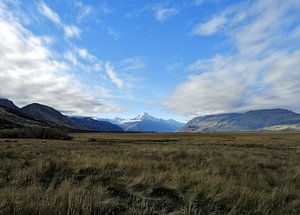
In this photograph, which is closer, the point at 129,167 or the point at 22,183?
the point at 22,183

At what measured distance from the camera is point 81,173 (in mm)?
9602

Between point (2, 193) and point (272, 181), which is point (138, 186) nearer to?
point (2, 193)

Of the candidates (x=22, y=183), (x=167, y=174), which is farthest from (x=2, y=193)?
(x=167, y=174)

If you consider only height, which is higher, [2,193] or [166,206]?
[2,193]

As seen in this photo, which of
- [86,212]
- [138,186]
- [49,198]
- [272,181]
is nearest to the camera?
[86,212]

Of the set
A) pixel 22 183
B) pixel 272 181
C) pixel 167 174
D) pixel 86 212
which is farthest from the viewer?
pixel 272 181

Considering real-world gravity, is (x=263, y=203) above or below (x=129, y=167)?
below

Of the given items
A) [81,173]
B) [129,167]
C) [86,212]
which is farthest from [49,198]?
[129,167]

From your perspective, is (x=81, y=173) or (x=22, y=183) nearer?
(x=22, y=183)

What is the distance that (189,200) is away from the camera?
6840 mm

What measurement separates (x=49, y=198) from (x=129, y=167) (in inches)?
206

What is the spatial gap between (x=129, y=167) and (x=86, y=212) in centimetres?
564

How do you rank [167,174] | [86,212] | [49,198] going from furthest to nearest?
[167,174]
[49,198]
[86,212]

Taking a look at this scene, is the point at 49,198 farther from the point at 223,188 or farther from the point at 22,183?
the point at 223,188
